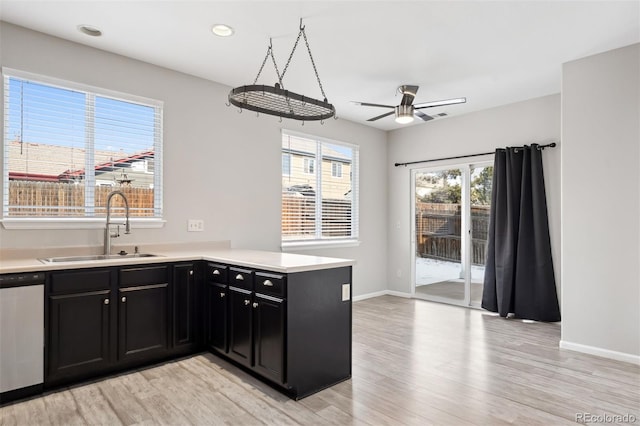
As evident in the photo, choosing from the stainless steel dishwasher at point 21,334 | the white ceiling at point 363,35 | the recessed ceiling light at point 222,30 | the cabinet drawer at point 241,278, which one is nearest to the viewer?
the stainless steel dishwasher at point 21,334

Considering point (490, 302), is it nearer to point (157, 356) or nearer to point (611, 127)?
point (611, 127)

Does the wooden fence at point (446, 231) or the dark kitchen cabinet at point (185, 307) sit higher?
the wooden fence at point (446, 231)

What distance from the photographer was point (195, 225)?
417cm

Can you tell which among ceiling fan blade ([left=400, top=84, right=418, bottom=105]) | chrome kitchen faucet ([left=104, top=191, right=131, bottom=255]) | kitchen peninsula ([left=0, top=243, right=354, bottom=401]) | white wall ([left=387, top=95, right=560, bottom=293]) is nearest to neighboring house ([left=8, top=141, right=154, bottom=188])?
chrome kitchen faucet ([left=104, top=191, right=131, bottom=255])

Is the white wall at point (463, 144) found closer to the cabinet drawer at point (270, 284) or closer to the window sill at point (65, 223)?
the cabinet drawer at point (270, 284)

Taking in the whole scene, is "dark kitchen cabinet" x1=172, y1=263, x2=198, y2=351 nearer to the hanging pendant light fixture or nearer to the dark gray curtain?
the hanging pendant light fixture

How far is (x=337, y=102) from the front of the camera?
16.9 feet

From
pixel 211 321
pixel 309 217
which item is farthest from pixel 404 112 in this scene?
pixel 211 321

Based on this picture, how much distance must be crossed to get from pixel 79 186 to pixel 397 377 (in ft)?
10.8

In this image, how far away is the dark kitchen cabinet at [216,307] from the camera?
3.30m

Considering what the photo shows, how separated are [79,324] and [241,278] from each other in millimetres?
1249

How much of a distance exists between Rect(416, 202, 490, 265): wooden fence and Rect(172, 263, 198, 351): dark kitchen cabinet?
3991 millimetres

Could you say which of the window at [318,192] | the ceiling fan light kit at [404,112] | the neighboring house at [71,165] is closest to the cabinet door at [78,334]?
the neighboring house at [71,165]

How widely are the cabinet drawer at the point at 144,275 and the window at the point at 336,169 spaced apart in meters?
3.23
